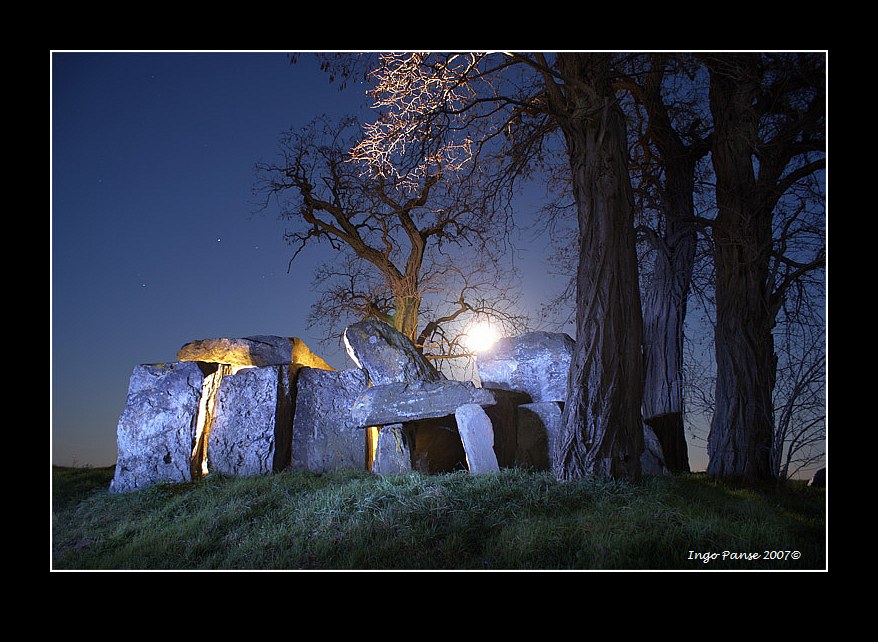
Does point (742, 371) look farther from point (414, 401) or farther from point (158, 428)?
point (158, 428)

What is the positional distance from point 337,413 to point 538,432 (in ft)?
7.79

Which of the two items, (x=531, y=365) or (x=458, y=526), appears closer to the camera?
(x=458, y=526)

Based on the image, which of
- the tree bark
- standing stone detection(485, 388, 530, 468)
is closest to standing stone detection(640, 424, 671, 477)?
the tree bark

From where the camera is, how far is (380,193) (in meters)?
10.4

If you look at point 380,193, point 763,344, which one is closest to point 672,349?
point 763,344

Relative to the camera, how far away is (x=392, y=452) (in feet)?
21.5

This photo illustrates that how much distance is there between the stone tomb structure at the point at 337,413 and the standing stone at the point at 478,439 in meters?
0.41

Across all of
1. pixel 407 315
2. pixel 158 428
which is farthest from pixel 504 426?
pixel 407 315

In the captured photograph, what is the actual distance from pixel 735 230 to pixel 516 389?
2.89 m

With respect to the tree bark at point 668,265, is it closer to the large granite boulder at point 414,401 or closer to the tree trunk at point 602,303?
the tree trunk at point 602,303

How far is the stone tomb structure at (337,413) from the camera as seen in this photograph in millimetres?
6438

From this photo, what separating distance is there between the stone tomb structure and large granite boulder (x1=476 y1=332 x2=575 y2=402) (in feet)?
0.04

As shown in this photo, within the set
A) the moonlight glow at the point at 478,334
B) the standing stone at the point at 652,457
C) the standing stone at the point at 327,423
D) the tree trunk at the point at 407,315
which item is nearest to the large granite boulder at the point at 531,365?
the standing stone at the point at 652,457

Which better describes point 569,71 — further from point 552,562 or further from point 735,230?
point 552,562
